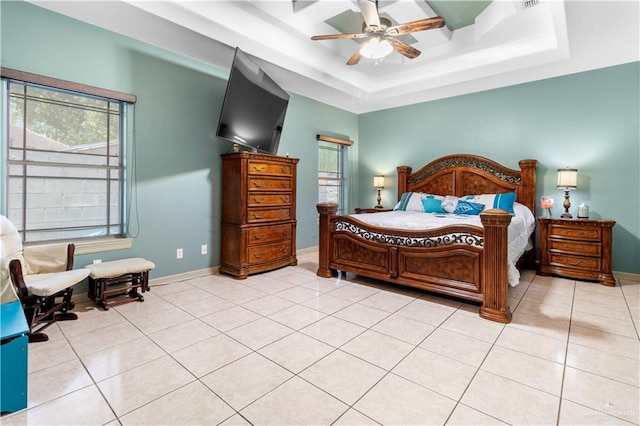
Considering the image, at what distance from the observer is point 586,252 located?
378 cm

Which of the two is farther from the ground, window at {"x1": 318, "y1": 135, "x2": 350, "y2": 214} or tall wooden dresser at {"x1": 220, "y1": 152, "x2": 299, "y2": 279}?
window at {"x1": 318, "y1": 135, "x2": 350, "y2": 214}

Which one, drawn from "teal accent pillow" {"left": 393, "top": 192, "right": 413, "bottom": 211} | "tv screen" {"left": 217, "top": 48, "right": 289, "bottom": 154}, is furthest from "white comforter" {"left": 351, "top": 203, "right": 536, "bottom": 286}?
"tv screen" {"left": 217, "top": 48, "right": 289, "bottom": 154}

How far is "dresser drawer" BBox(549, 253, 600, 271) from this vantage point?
373 cm

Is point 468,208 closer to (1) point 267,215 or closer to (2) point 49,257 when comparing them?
(1) point 267,215

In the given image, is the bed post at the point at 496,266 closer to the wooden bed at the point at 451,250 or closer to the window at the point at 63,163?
the wooden bed at the point at 451,250

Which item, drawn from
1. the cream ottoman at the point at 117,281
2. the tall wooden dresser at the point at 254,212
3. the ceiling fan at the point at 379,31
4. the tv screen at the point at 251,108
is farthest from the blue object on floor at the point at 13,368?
the ceiling fan at the point at 379,31

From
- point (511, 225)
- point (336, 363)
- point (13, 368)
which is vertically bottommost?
point (336, 363)

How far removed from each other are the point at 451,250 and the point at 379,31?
7.22 ft

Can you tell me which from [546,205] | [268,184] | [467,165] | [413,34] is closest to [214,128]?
[268,184]

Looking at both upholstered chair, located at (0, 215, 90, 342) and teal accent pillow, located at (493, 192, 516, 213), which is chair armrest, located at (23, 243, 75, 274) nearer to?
upholstered chair, located at (0, 215, 90, 342)

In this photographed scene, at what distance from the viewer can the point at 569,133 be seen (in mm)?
4281

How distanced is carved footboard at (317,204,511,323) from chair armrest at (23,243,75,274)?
255cm

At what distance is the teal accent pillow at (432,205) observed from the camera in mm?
4621

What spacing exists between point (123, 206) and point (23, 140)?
97cm
